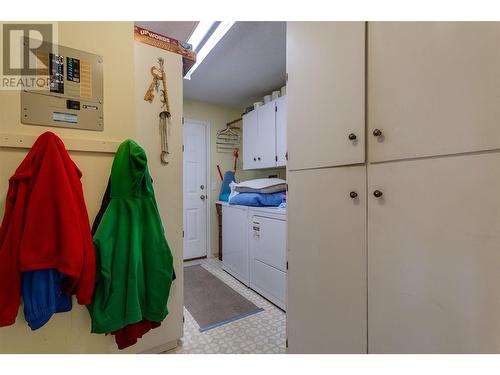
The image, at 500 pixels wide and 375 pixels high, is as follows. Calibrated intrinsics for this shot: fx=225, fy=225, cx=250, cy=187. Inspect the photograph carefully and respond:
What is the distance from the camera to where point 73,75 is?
0.90m

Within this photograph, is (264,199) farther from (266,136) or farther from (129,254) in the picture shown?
(129,254)

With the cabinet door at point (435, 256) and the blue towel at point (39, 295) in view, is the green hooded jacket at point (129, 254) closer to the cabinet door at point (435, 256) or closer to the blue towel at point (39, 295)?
the blue towel at point (39, 295)

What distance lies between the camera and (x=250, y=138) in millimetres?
3178

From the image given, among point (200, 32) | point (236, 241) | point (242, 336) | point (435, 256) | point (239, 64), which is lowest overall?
point (242, 336)

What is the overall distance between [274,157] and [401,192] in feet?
6.74

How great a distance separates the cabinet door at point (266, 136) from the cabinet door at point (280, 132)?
5 centimetres

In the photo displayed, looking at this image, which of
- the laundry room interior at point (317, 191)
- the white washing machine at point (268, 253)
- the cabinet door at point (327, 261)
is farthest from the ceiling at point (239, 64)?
the white washing machine at point (268, 253)

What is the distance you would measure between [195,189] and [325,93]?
273cm

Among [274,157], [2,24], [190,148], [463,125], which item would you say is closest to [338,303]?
[463,125]

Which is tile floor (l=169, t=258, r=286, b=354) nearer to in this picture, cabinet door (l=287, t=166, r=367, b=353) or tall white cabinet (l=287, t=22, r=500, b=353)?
cabinet door (l=287, t=166, r=367, b=353)

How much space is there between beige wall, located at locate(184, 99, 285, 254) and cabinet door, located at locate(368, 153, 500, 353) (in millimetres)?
2575

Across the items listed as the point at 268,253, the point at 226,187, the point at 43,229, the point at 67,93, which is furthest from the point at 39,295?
the point at 226,187
